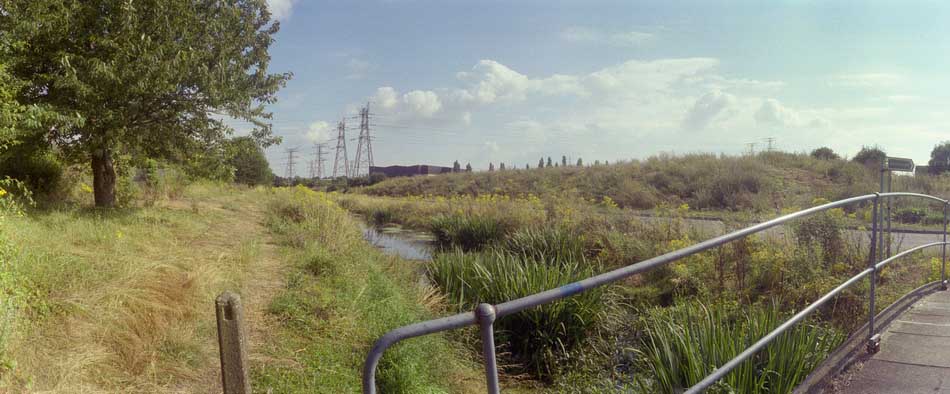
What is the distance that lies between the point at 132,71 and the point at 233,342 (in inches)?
294

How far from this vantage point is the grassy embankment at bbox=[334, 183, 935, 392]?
16.0 ft

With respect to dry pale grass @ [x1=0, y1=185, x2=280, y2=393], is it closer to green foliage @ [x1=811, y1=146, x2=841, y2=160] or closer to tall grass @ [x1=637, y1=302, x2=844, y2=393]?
tall grass @ [x1=637, y1=302, x2=844, y2=393]

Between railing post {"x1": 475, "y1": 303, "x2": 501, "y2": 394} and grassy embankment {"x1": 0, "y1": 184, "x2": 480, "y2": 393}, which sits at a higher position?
railing post {"x1": 475, "y1": 303, "x2": 501, "y2": 394}

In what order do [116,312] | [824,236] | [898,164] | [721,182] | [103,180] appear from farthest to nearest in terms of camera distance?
[721,182] → [103,180] → [898,164] → [824,236] → [116,312]

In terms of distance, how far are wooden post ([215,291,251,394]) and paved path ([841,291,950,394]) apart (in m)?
3.17

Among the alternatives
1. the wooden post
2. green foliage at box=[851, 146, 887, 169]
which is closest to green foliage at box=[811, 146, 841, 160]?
green foliage at box=[851, 146, 887, 169]

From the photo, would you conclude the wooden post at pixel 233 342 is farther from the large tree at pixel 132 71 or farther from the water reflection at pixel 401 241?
the water reflection at pixel 401 241

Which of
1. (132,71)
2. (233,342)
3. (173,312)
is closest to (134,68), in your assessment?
(132,71)

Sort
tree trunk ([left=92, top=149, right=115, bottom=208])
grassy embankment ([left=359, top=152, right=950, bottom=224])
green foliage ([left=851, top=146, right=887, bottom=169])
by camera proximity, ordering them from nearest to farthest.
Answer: tree trunk ([left=92, top=149, right=115, bottom=208])
grassy embankment ([left=359, top=152, right=950, bottom=224])
green foliage ([left=851, top=146, right=887, bottom=169])

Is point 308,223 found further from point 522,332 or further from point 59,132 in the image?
point 522,332

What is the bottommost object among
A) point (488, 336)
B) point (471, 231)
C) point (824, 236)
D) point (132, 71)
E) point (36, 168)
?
point (471, 231)

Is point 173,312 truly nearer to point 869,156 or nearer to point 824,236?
point 824,236

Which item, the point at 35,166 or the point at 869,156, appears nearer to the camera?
the point at 35,166

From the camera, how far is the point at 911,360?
3.76 m
